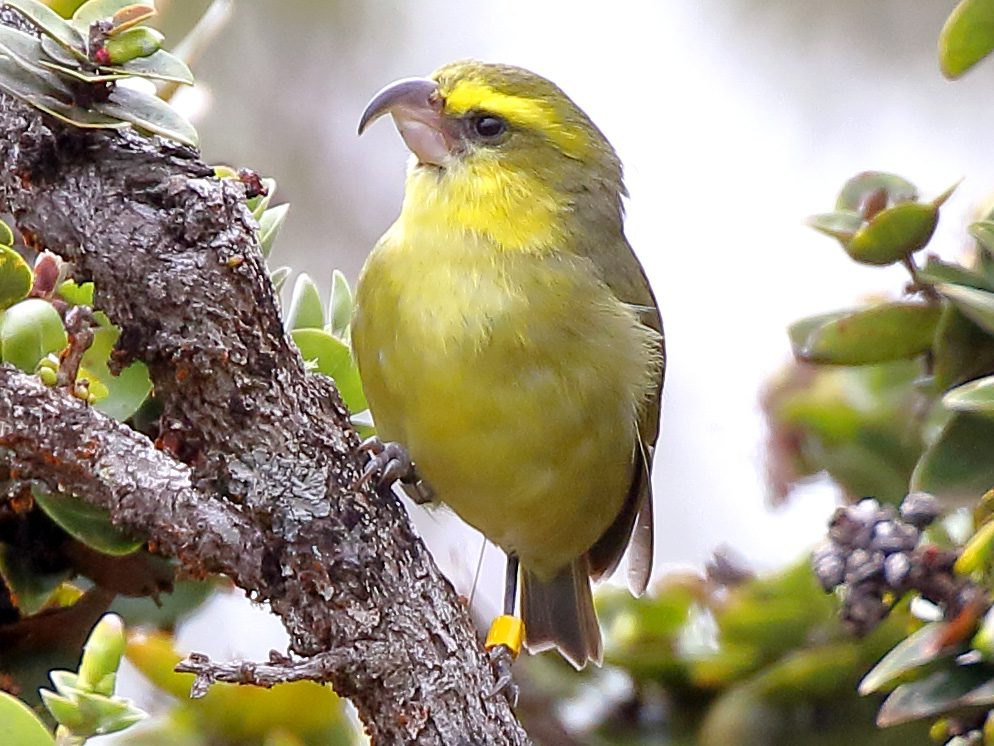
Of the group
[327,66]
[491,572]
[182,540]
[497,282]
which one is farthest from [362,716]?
[327,66]

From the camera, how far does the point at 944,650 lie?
5.34ft

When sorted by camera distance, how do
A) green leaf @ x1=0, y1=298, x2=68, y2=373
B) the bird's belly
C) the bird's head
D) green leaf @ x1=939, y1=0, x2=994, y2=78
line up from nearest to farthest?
green leaf @ x1=0, y1=298, x2=68, y2=373 → green leaf @ x1=939, y1=0, x2=994, y2=78 → the bird's belly → the bird's head

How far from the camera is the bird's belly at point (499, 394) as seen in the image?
7.02 ft

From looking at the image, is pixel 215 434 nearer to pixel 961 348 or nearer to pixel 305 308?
pixel 305 308

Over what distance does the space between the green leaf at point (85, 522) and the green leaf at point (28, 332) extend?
137mm

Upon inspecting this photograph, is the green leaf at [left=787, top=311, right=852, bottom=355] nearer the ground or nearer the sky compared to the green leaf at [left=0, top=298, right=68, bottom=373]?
nearer the ground

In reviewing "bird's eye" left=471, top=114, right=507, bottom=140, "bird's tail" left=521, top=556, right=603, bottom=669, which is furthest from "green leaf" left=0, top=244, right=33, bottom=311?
"bird's eye" left=471, top=114, right=507, bottom=140

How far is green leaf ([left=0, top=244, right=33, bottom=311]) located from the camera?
1.42 metres

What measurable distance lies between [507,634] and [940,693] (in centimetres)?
80

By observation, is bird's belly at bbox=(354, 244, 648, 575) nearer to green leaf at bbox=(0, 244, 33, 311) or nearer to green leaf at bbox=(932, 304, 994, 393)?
green leaf at bbox=(932, 304, 994, 393)

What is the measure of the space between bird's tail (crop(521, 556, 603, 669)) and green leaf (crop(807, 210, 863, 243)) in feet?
2.31

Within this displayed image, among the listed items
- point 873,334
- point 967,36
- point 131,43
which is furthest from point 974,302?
point 131,43

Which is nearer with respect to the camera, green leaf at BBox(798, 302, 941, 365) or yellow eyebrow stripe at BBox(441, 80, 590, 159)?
green leaf at BBox(798, 302, 941, 365)

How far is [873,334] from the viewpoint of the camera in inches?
72.0
